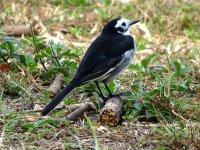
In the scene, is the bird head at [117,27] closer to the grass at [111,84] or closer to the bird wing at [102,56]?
the bird wing at [102,56]

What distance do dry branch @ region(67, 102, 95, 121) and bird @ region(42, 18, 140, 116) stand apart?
0.56 ft

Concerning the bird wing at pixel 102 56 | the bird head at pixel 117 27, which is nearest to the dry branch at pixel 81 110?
the bird wing at pixel 102 56

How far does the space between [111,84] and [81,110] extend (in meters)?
0.89

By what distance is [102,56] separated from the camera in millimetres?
6227

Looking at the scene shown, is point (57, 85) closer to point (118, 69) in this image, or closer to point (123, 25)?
point (118, 69)

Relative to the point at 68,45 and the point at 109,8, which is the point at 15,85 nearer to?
the point at 68,45

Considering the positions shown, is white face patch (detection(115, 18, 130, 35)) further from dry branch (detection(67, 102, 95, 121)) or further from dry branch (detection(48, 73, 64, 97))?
dry branch (detection(67, 102, 95, 121))

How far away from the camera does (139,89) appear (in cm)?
642

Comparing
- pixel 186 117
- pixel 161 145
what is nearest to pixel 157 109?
pixel 186 117

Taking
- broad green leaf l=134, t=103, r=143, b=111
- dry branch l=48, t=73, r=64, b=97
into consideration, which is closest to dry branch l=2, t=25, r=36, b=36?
dry branch l=48, t=73, r=64, b=97

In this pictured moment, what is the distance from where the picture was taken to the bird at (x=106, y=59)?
5.96m

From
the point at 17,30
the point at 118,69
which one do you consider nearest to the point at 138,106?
the point at 118,69

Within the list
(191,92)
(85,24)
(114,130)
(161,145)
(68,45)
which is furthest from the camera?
(85,24)

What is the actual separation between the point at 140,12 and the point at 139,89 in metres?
4.00
